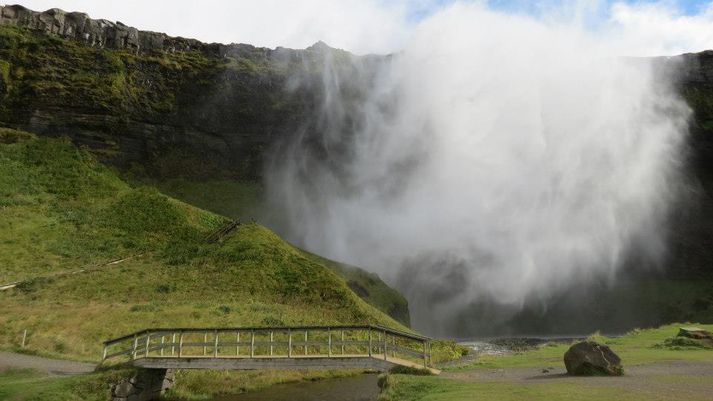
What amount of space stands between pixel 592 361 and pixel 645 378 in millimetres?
2153

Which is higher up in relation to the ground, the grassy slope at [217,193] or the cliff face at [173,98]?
the cliff face at [173,98]

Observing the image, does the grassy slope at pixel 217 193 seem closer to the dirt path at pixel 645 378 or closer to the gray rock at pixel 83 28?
the gray rock at pixel 83 28

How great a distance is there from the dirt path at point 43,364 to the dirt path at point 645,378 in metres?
19.8

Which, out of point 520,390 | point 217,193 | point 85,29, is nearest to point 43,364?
point 520,390

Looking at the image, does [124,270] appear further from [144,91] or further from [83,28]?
[83,28]

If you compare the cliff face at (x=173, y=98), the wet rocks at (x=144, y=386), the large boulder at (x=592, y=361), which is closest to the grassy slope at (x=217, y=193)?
the cliff face at (x=173, y=98)

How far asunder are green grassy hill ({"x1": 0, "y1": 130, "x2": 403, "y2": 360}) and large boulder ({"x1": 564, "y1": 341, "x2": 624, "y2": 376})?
2725 centimetres

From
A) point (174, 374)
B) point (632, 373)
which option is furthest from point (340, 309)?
point (632, 373)

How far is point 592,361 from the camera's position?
69.2ft

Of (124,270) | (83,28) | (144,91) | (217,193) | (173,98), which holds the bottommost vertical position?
(124,270)

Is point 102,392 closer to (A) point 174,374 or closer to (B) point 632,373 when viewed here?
(A) point 174,374

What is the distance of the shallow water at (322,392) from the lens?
28.3 m

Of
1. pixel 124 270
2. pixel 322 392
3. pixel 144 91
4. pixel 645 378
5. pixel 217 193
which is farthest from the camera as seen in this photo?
pixel 144 91

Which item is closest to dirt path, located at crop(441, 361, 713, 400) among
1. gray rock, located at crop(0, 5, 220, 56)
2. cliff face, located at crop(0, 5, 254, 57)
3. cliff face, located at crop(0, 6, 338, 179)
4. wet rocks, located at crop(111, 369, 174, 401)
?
wet rocks, located at crop(111, 369, 174, 401)
